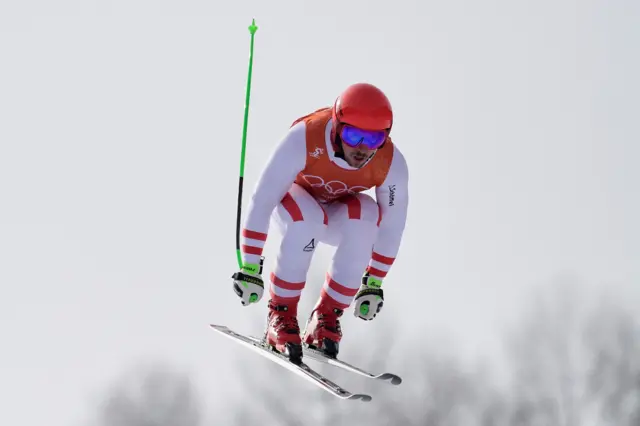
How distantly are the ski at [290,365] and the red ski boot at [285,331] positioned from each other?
0.09m

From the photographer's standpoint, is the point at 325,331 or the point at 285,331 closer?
the point at 285,331

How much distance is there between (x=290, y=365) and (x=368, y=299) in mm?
1655

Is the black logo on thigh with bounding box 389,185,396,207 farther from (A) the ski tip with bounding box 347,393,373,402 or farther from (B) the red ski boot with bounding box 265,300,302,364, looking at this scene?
(A) the ski tip with bounding box 347,393,373,402

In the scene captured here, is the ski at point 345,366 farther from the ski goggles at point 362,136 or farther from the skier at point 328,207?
the ski goggles at point 362,136

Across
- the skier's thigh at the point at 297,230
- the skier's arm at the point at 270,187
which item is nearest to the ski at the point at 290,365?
the skier's thigh at the point at 297,230

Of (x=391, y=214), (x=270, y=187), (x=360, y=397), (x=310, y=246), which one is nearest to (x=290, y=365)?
(x=310, y=246)

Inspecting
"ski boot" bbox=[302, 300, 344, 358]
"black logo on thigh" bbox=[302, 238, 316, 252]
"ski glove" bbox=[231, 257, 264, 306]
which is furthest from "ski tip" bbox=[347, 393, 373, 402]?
"ski boot" bbox=[302, 300, 344, 358]

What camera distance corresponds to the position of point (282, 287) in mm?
13227

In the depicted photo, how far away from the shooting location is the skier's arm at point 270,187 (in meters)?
12.9

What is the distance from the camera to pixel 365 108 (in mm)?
12297

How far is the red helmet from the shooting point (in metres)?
12.3

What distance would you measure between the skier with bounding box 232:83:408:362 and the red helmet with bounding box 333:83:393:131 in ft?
0.04

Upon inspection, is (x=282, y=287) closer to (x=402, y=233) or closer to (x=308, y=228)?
(x=308, y=228)

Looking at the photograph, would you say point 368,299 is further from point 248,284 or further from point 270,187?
point 270,187
